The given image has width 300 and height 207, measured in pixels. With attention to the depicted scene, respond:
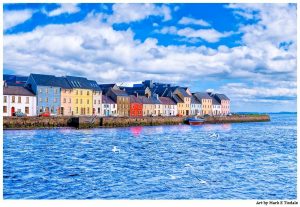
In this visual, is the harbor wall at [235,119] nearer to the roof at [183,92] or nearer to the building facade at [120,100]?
the roof at [183,92]

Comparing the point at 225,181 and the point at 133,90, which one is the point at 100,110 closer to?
the point at 133,90

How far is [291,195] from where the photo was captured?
1293cm

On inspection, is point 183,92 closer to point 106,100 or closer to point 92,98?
point 106,100

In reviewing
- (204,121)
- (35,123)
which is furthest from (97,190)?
(204,121)

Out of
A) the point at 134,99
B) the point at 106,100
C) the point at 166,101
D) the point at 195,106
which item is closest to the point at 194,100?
the point at 195,106

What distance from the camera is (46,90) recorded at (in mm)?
47688

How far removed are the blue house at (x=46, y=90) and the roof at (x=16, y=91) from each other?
834mm

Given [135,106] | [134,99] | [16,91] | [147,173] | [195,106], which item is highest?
[16,91]

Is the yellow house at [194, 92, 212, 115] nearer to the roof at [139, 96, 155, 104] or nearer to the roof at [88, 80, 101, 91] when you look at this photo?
the roof at [139, 96, 155, 104]

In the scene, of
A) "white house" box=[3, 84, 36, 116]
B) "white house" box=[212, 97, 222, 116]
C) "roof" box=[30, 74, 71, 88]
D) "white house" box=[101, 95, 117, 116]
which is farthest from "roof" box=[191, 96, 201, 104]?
"white house" box=[3, 84, 36, 116]

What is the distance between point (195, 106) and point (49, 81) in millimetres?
32918

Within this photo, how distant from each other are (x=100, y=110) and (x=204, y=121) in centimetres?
1482

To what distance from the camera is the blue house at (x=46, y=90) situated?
46781 mm

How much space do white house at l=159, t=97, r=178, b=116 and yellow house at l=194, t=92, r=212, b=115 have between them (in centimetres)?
838
